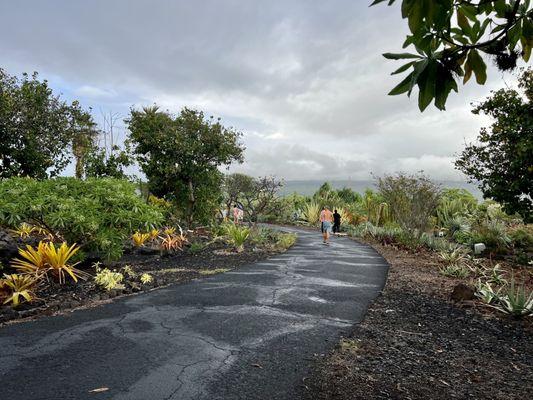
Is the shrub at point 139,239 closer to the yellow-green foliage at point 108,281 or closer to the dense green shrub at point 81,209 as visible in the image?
the dense green shrub at point 81,209

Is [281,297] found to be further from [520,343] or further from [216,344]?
[520,343]

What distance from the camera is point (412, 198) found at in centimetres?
1450

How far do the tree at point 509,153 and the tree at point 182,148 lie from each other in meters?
8.09

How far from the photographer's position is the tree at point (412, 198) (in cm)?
1390

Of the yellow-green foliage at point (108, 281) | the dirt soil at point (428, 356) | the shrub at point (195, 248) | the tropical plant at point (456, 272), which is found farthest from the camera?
the shrub at point (195, 248)

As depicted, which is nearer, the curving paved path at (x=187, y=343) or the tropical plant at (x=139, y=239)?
the curving paved path at (x=187, y=343)

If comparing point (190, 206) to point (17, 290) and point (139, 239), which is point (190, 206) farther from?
point (17, 290)

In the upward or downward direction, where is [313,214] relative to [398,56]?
downward

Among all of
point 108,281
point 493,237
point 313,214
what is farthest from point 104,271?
point 313,214

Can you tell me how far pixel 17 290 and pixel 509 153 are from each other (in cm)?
920

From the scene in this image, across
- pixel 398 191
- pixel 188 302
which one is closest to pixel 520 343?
pixel 188 302

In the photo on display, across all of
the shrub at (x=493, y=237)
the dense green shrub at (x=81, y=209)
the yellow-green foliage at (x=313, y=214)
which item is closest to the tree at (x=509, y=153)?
the shrub at (x=493, y=237)

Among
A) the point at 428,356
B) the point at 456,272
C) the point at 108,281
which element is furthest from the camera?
the point at 456,272

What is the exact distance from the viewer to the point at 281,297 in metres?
6.66
